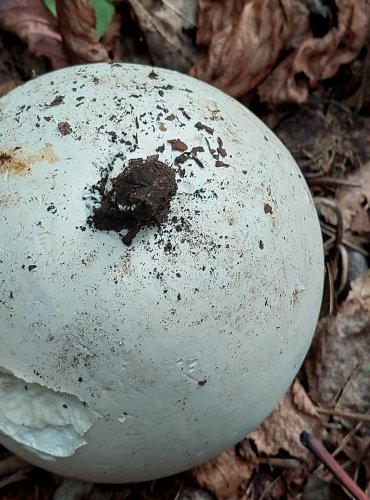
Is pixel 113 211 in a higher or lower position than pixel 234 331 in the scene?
higher

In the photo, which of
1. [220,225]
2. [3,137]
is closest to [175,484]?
[220,225]

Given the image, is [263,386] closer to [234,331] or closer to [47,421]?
[234,331]

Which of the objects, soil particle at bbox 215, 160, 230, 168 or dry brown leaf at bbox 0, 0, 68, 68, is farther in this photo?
dry brown leaf at bbox 0, 0, 68, 68

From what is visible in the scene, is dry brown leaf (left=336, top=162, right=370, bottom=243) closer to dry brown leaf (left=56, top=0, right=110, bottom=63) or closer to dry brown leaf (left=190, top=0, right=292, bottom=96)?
dry brown leaf (left=190, top=0, right=292, bottom=96)

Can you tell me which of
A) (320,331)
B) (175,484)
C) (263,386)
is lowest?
(175,484)

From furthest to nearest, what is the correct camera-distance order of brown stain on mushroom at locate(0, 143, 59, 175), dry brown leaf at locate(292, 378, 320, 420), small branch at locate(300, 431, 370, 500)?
dry brown leaf at locate(292, 378, 320, 420)
small branch at locate(300, 431, 370, 500)
brown stain on mushroom at locate(0, 143, 59, 175)

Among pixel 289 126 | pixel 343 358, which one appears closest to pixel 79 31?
pixel 289 126

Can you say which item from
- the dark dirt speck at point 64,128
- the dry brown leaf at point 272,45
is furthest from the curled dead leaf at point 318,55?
the dark dirt speck at point 64,128

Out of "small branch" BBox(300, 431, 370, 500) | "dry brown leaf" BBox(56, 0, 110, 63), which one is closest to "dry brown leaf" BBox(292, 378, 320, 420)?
"small branch" BBox(300, 431, 370, 500)

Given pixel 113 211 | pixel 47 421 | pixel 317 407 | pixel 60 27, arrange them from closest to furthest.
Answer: pixel 113 211, pixel 47 421, pixel 317 407, pixel 60 27
